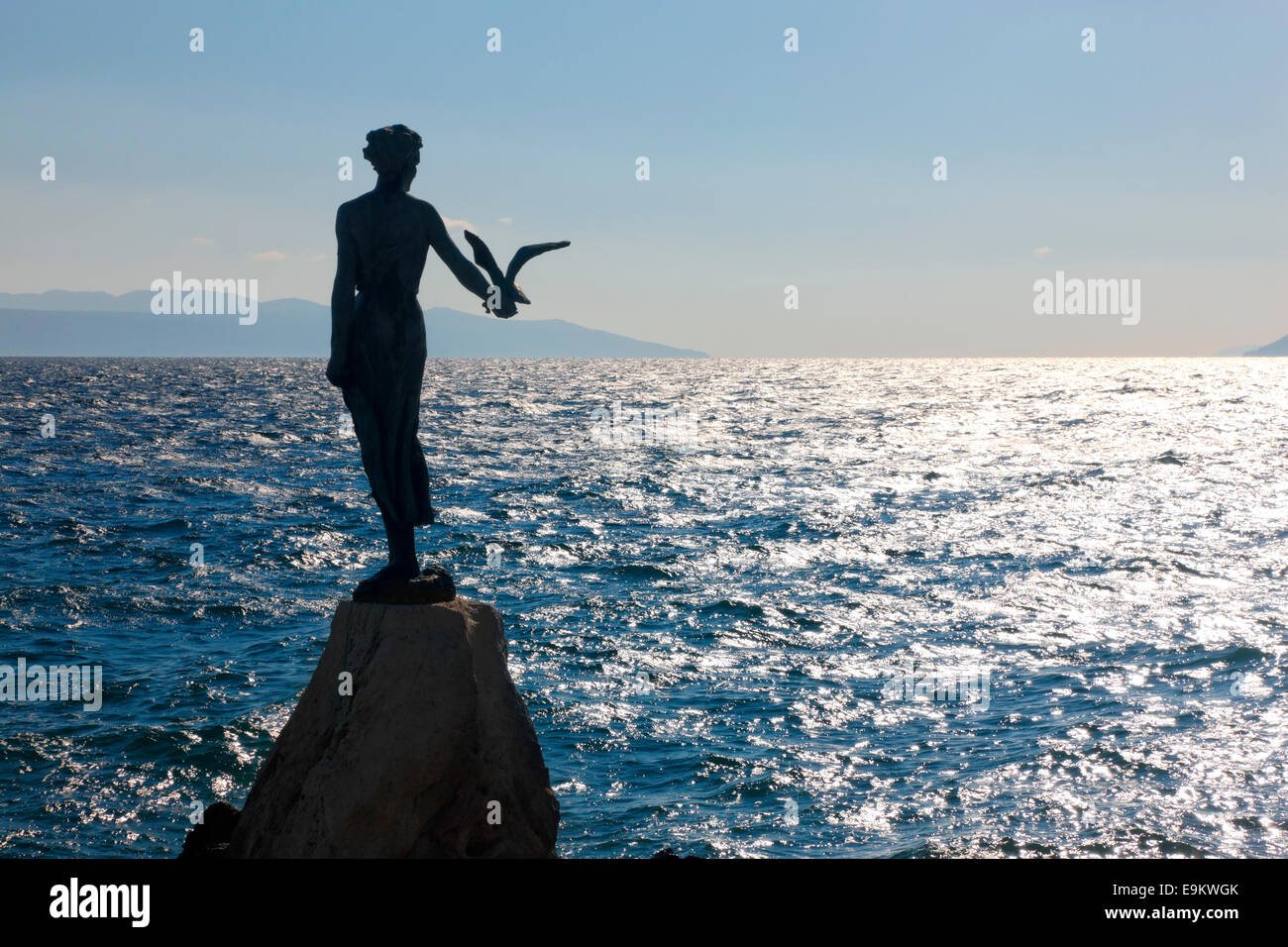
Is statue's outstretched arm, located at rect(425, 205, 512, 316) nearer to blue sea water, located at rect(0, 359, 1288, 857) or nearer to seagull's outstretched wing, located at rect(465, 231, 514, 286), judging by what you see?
seagull's outstretched wing, located at rect(465, 231, 514, 286)

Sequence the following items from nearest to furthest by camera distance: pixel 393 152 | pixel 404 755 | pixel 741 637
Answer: pixel 404 755 < pixel 393 152 < pixel 741 637

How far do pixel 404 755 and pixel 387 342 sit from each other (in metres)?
3.07

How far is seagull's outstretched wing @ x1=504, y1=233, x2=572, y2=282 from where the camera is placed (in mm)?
8672

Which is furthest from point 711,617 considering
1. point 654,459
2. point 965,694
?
point 654,459

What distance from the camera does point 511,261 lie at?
8719 mm

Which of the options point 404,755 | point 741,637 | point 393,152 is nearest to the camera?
point 404,755

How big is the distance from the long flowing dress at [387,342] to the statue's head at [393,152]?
170mm

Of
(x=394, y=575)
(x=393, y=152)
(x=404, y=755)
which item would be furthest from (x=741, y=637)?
(x=393, y=152)

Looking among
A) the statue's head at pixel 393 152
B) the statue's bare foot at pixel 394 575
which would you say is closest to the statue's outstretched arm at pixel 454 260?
the statue's head at pixel 393 152

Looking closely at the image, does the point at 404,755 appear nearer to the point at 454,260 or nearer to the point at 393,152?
the point at 454,260

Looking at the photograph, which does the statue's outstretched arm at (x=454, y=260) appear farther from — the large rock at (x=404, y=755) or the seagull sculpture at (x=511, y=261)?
the large rock at (x=404, y=755)

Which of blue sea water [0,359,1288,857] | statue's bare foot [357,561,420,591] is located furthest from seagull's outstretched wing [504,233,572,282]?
blue sea water [0,359,1288,857]
